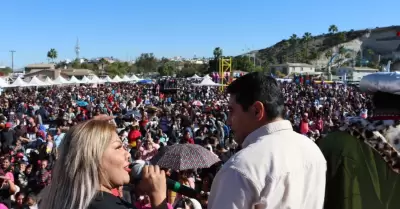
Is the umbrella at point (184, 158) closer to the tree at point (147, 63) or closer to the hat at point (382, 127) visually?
the hat at point (382, 127)

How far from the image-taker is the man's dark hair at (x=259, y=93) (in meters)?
1.81

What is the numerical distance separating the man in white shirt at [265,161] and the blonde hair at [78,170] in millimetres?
448

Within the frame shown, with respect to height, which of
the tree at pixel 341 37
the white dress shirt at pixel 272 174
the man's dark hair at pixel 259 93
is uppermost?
the tree at pixel 341 37

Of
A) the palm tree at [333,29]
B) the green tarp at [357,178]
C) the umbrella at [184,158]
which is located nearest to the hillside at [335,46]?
the palm tree at [333,29]

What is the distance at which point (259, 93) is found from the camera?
5.98ft

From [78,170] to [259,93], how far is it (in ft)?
2.57

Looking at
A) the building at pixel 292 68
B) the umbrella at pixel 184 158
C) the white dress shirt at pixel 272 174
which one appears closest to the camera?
the white dress shirt at pixel 272 174

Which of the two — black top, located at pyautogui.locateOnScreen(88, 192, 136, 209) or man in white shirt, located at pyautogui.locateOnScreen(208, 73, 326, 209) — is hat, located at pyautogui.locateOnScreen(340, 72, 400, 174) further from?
black top, located at pyautogui.locateOnScreen(88, 192, 136, 209)

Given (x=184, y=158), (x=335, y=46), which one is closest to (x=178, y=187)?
(x=184, y=158)

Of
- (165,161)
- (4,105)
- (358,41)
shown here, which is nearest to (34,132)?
(165,161)

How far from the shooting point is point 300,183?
1665mm

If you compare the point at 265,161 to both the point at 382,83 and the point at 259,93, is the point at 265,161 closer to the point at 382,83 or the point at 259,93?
the point at 259,93

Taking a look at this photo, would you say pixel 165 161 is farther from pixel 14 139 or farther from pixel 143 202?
pixel 14 139

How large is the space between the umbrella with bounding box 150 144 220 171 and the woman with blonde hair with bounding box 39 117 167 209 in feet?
15.7
